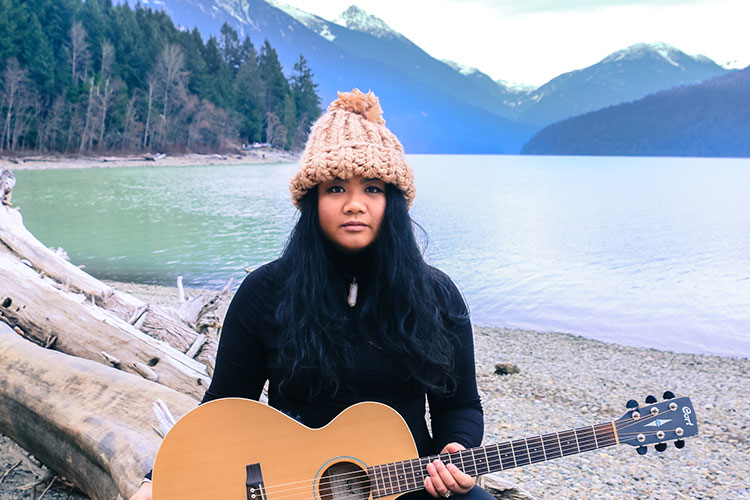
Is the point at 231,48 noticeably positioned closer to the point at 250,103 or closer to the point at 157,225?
the point at 250,103

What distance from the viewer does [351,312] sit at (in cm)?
236

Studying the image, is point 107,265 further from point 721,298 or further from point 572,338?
point 721,298

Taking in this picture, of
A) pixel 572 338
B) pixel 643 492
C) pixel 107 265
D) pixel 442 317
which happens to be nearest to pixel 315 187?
pixel 442 317

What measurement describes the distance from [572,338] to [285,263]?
31.8 feet

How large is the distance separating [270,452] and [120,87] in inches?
2921

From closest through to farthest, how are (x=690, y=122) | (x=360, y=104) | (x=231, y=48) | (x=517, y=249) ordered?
(x=360, y=104) < (x=517, y=249) < (x=231, y=48) < (x=690, y=122)

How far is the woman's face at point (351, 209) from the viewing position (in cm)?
225

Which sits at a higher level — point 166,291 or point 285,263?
point 285,263

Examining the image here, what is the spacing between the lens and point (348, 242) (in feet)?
7.43

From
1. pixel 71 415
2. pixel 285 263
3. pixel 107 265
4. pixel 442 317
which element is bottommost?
pixel 107 265

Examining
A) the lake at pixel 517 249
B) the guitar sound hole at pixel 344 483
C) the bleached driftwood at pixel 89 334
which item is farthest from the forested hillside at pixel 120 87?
the guitar sound hole at pixel 344 483

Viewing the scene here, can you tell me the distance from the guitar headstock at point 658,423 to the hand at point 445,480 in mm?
581

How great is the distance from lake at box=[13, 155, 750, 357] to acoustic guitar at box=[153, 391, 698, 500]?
23.1ft

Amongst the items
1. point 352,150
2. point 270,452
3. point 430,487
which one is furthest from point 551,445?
point 352,150
